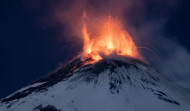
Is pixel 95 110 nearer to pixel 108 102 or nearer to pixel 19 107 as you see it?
pixel 108 102

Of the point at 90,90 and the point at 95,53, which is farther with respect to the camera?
the point at 95,53


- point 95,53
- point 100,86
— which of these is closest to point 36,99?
point 100,86

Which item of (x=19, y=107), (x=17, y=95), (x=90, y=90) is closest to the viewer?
(x=19, y=107)

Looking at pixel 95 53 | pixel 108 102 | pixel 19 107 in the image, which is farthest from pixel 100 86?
pixel 95 53

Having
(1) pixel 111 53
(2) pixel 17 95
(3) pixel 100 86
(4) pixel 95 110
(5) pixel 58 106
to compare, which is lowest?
(4) pixel 95 110

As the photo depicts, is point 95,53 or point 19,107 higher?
point 95,53

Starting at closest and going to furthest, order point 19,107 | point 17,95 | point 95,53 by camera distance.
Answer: point 19,107, point 17,95, point 95,53

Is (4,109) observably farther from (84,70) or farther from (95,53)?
(95,53)
